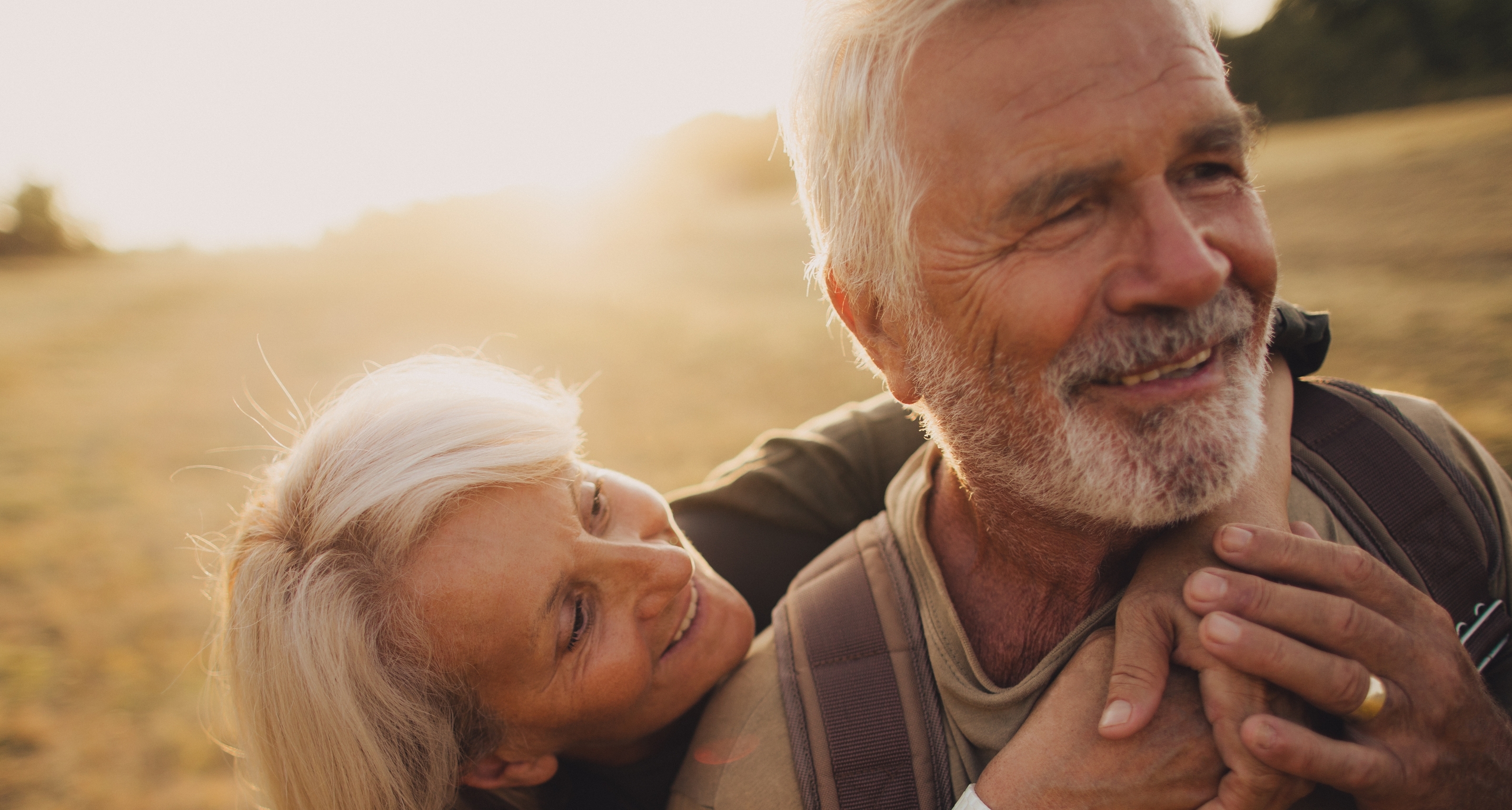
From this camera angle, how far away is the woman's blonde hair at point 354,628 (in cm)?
188

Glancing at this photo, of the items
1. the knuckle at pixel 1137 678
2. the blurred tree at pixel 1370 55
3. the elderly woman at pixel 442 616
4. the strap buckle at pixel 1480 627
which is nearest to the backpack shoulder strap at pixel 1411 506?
the strap buckle at pixel 1480 627

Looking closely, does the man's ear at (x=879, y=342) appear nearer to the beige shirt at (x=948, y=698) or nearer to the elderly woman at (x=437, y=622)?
the beige shirt at (x=948, y=698)

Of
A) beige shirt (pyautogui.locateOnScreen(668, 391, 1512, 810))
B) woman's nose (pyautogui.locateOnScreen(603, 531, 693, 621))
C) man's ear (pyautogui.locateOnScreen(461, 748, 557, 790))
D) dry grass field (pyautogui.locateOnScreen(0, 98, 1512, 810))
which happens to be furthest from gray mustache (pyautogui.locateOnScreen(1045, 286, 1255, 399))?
dry grass field (pyautogui.locateOnScreen(0, 98, 1512, 810))

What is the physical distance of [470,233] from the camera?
22703mm

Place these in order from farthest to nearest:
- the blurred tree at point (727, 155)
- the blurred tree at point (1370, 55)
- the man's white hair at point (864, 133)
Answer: the blurred tree at point (727, 155), the blurred tree at point (1370, 55), the man's white hair at point (864, 133)

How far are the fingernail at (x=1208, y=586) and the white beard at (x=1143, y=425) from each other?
0.69 feet

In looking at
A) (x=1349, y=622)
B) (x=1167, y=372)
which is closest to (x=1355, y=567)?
(x=1349, y=622)

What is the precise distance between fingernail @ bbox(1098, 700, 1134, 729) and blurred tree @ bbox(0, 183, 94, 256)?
24.2 meters

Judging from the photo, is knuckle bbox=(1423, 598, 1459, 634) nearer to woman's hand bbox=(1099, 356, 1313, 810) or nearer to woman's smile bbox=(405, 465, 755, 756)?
woman's hand bbox=(1099, 356, 1313, 810)

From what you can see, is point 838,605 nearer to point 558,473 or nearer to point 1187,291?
point 558,473

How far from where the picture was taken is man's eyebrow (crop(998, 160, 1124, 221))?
1394mm

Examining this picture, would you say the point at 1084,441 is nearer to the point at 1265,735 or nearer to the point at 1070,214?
the point at 1070,214

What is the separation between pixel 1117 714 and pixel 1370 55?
65.0 feet

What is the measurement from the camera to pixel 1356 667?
117 cm
